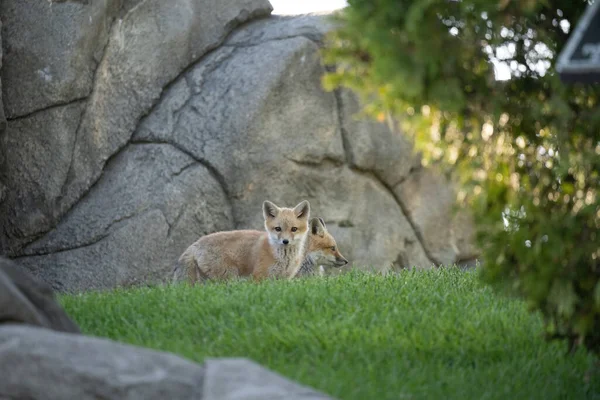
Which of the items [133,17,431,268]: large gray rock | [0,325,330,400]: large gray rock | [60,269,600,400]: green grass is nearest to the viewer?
[0,325,330,400]: large gray rock

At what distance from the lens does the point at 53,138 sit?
13.8 metres

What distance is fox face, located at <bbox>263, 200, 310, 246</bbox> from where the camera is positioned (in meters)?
12.3

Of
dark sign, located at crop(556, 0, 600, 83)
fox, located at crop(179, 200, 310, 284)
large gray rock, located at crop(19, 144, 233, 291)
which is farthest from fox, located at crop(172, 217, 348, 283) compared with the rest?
dark sign, located at crop(556, 0, 600, 83)

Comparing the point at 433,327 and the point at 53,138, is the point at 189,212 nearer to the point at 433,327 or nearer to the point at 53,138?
the point at 53,138

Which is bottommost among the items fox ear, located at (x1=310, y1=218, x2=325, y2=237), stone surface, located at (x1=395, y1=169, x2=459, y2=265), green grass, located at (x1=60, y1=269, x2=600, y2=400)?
stone surface, located at (x1=395, y1=169, x2=459, y2=265)

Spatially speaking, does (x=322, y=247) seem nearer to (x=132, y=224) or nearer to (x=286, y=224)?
(x=286, y=224)

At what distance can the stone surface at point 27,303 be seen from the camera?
5.46 m

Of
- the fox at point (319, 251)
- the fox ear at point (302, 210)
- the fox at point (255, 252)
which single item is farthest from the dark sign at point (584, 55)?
the fox at point (319, 251)

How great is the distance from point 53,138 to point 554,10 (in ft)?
29.8

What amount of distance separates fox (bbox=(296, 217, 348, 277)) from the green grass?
4.07 m

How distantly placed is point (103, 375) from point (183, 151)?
9331 mm

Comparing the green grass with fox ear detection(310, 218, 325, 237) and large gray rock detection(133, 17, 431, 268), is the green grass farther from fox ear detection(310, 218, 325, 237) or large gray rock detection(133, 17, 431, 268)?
large gray rock detection(133, 17, 431, 268)

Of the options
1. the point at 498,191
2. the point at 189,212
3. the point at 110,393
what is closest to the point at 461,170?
the point at 498,191

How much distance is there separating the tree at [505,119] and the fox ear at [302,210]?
6.60 m
